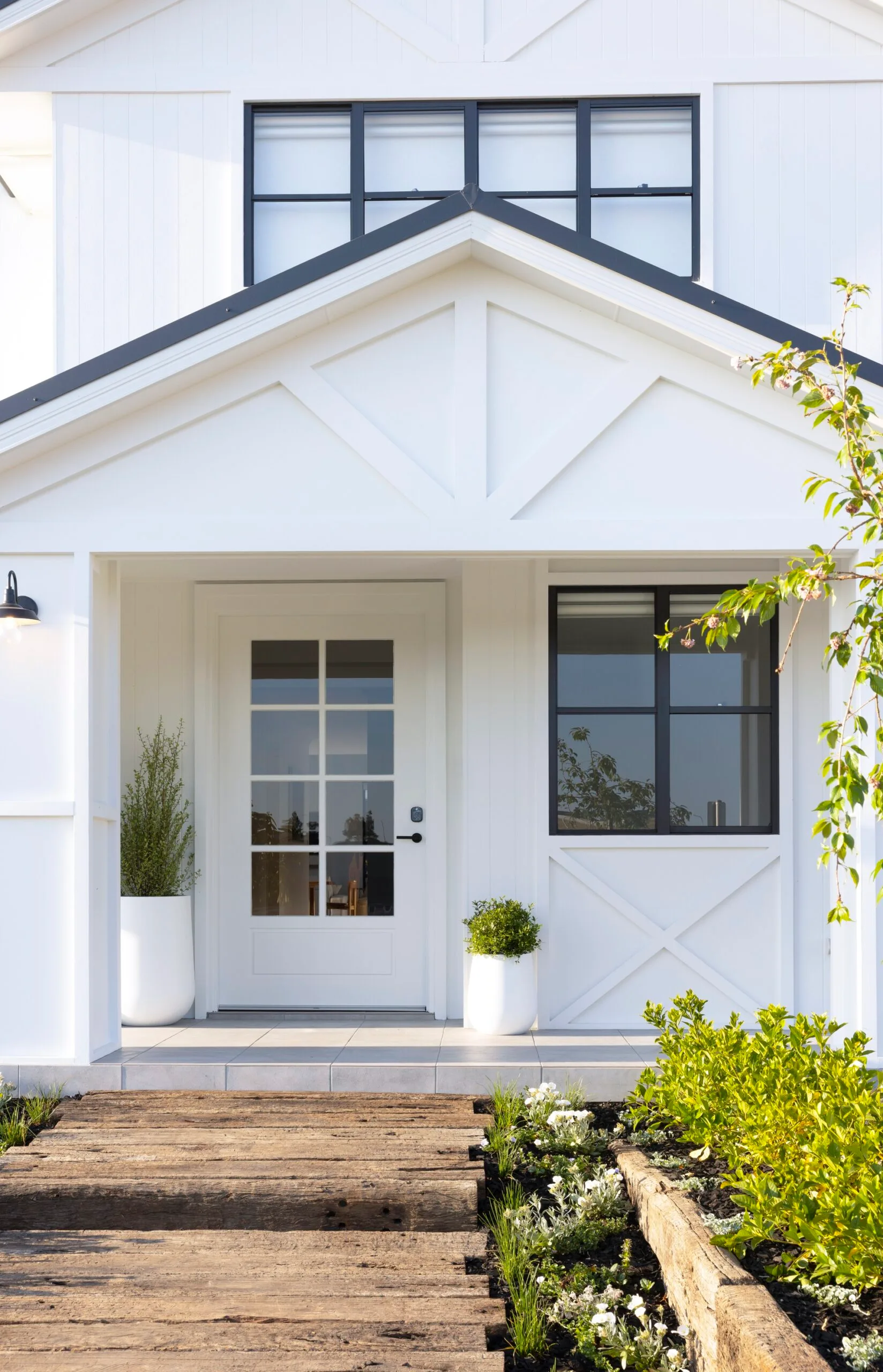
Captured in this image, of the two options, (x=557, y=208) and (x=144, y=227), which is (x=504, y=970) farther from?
(x=144, y=227)

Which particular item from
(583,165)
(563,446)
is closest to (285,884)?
Result: (563,446)

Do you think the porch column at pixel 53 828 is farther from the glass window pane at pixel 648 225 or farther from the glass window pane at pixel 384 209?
the glass window pane at pixel 648 225

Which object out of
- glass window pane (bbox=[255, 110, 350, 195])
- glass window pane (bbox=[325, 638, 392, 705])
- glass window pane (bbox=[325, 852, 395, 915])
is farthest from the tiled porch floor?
glass window pane (bbox=[255, 110, 350, 195])

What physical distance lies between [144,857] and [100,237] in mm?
3725

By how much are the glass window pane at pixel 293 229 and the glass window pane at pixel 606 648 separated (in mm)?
2706

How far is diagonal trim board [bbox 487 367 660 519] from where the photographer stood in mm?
5406

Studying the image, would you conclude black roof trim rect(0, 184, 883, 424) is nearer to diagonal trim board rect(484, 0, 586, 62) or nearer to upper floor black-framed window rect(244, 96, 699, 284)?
upper floor black-framed window rect(244, 96, 699, 284)

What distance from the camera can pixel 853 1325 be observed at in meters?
2.79

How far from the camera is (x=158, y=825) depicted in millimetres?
6691

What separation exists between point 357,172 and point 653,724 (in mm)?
3768

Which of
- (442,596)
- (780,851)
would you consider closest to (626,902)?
(780,851)

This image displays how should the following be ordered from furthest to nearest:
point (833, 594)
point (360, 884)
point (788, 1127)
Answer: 1. point (360, 884)
2. point (788, 1127)
3. point (833, 594)

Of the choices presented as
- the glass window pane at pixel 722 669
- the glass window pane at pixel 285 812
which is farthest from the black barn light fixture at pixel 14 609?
the glass window pane at pixel 722 669

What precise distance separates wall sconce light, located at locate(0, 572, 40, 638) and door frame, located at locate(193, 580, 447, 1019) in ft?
5.56
